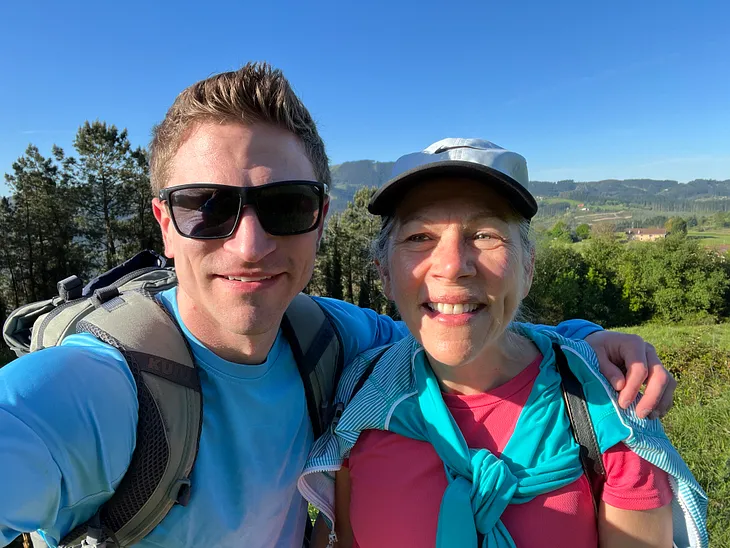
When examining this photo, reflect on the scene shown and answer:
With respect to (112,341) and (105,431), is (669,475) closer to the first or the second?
(105,431)

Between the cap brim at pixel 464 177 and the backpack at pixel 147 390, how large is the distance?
3.02 feet

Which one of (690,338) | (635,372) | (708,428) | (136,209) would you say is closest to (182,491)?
(635,372)

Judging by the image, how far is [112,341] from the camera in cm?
153

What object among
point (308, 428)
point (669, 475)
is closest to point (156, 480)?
point (308, 428)

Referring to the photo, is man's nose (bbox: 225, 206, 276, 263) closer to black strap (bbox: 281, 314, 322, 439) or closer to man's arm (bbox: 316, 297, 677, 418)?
black strap (bbox: 281, 314, 322, 439)

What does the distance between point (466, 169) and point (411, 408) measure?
3.32 feet

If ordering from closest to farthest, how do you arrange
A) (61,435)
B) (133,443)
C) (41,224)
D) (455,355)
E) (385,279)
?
1. (61,435)
2. (133,443)
3. (455,355)
4. (385,279)
5. (41,224)

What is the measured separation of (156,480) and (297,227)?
108 centimetres

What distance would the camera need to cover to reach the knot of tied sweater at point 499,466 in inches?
57.8

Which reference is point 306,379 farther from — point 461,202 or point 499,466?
point 461,202

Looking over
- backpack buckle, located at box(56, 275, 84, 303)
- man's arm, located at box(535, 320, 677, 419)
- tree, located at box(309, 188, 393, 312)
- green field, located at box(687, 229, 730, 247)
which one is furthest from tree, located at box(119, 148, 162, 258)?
green field, located at box(687, 229, 730, 247)

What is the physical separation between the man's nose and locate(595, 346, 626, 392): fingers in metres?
1.48

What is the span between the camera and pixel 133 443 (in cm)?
143

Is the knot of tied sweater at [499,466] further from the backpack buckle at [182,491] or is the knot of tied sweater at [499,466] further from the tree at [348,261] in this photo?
the tree at [348,261]
